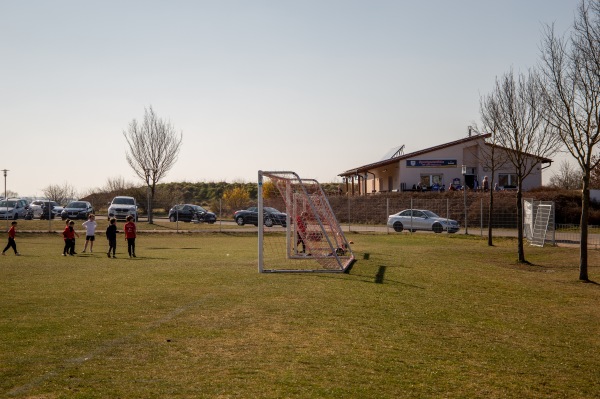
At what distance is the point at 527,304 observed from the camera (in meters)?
13.6

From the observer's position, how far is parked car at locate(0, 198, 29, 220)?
49094 millimetres

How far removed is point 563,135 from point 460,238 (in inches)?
718

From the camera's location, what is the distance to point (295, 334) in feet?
32.3

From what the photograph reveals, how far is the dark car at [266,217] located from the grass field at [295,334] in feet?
80.4

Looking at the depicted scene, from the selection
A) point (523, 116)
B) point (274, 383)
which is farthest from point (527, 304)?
point (523, 116)

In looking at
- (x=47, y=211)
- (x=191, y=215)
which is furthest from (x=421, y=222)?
(x=47, y=211)

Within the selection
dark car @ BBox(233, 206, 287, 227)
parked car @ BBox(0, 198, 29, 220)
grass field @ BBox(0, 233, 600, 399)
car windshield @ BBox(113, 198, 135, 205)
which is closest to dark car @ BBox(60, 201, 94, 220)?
car windshield @ BBox(113, 198, 135, 205)

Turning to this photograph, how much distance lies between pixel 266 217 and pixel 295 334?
116 feet

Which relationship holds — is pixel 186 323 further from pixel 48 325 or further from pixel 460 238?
pixel 460 238

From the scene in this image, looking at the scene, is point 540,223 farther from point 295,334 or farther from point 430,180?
point 430,180

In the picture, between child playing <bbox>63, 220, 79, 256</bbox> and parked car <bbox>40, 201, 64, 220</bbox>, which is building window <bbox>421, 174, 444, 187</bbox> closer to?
parked car <bbox>40, 201, 64, 220</bbox>

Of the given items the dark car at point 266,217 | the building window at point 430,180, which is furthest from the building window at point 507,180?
the dark car at point 266,217

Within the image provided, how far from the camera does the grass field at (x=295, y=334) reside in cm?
718

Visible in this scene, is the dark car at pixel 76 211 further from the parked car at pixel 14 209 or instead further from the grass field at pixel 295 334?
the grass field at pixel 295 334
